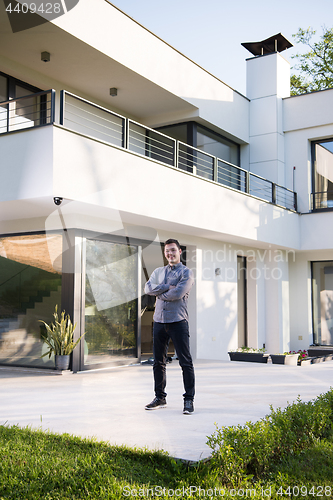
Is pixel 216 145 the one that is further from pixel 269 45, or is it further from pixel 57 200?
pixel 57 200

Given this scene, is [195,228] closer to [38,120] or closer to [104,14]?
[38,120]

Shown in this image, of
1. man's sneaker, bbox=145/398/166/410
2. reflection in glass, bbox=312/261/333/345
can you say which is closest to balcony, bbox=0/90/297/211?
reflection in glass, bbox=312/261/333/345

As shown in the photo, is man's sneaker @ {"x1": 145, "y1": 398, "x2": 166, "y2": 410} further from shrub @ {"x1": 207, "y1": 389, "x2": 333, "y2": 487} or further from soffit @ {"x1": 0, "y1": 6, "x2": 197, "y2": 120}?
soffit @ {"x1": 0, "y1": 6, "x2": 197, "y2": 120}

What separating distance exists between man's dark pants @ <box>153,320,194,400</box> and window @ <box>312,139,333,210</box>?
11040mm

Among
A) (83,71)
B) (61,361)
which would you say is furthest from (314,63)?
(61,361)

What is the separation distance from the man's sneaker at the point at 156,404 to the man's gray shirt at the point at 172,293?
0.88 metres

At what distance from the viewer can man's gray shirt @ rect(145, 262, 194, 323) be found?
5320 millimetres

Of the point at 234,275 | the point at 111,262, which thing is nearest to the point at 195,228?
the point at 111,262

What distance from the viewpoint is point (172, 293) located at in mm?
5340

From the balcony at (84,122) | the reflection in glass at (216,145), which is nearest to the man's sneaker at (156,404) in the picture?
the balcony at (84,122)

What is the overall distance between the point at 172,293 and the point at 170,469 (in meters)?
2.15

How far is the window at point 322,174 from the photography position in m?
15.2

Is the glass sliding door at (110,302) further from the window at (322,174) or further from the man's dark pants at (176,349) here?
the window at (322,174)
